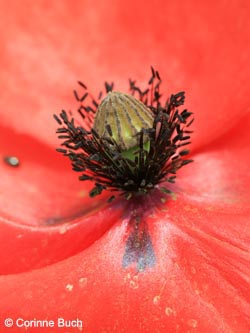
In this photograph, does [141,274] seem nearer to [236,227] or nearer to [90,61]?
[236,227]

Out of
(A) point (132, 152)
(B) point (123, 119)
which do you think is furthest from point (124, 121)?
(A) point (132, 152)

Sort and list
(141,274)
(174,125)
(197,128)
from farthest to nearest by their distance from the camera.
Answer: (197,128), (174,125), (141,274)

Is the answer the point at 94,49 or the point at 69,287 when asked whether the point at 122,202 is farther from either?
the point at 94,49

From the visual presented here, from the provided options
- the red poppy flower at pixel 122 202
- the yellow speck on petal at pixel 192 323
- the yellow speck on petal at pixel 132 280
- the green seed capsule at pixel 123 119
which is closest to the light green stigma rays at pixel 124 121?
the green seed capsule at pixel 123 119

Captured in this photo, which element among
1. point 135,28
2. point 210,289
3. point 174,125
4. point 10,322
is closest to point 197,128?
point 174,125

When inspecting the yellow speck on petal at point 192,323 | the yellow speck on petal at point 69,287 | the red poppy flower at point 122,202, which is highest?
the red poppy flower at point 122,202

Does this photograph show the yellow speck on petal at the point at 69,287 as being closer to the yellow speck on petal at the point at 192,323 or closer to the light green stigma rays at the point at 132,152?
the yellow speck on petal at the point at 192,323
